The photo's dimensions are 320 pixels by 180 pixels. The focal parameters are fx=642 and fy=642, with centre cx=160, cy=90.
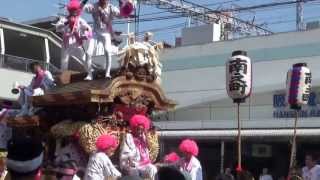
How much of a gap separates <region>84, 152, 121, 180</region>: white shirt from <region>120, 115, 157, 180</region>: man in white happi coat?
24cm

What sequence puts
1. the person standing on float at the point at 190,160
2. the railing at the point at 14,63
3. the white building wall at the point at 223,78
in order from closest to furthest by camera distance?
the person standing on float at the point at 190,160, the railing at the point at 14,63, the white building wall at the point at 223,78

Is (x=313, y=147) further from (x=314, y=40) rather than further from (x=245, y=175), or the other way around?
(x=245, y=175)

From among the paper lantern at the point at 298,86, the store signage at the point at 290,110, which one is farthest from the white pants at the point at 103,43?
the store signage at the point at 290,110

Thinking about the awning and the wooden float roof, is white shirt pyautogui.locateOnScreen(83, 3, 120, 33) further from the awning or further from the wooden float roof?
the awning

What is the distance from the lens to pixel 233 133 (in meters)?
20.4

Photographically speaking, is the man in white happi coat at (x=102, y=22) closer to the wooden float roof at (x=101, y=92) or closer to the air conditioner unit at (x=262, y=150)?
the wooden float roof at (x=101, y=92)

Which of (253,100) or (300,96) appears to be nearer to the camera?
(300,96)

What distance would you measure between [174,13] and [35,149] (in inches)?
1046

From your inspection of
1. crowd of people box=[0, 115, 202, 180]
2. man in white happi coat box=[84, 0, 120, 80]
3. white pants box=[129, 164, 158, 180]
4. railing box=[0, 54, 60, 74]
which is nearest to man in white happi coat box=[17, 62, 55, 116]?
man in white happi coat box=[84, 0, 120, 80]

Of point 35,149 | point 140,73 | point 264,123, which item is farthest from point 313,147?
point 35,149

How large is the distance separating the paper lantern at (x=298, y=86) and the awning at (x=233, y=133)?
492cm

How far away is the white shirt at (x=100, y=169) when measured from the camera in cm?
790

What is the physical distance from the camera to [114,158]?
340 inches

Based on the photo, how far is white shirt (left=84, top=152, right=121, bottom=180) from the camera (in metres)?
7.90
